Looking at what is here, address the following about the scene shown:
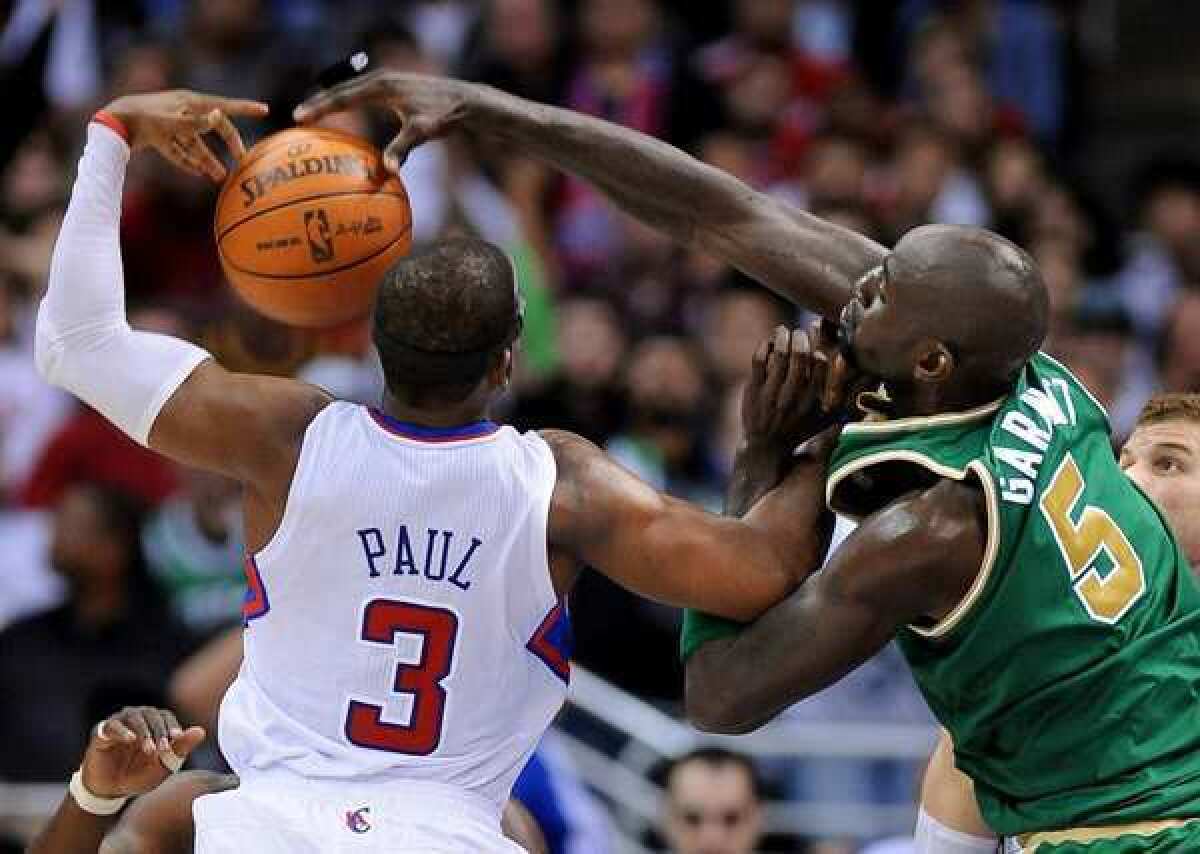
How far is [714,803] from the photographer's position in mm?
7328

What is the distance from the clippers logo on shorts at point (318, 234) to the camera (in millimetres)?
4676

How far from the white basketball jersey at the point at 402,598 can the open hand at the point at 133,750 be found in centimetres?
29

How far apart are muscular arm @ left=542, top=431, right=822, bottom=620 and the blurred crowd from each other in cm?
360

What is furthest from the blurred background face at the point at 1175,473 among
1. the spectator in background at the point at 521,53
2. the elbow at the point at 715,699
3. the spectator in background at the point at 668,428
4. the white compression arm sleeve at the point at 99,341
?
the spectator in background at the point at 521,53

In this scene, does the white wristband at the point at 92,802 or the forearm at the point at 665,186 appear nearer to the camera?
the white wristband at the point at 92,802

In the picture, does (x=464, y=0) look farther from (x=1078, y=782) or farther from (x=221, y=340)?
(x=1078, y=782)

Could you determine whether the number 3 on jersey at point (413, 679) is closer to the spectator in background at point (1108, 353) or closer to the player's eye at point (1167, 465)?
the player's eye at point (1167, 465)

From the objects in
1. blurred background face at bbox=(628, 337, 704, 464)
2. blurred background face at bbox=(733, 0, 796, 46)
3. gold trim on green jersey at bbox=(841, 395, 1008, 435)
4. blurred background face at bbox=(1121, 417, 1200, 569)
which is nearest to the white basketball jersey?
gold trim on green jersey at bbox=(841, 395, 1008, 435)

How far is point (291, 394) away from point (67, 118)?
23.8 feet

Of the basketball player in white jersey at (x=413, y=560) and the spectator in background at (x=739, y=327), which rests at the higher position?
the basketball player in white jersey at (x=413, y=560)

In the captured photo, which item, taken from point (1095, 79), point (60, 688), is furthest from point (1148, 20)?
point (60, 688)

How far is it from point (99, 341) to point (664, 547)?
3.85ft

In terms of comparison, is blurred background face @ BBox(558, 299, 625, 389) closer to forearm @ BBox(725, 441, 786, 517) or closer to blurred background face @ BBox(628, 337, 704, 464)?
blurred background face @ BBox(628, 337, 704, 464)

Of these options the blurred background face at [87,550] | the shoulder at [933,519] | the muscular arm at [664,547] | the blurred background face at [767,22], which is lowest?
the blurred background face at [767,22]
